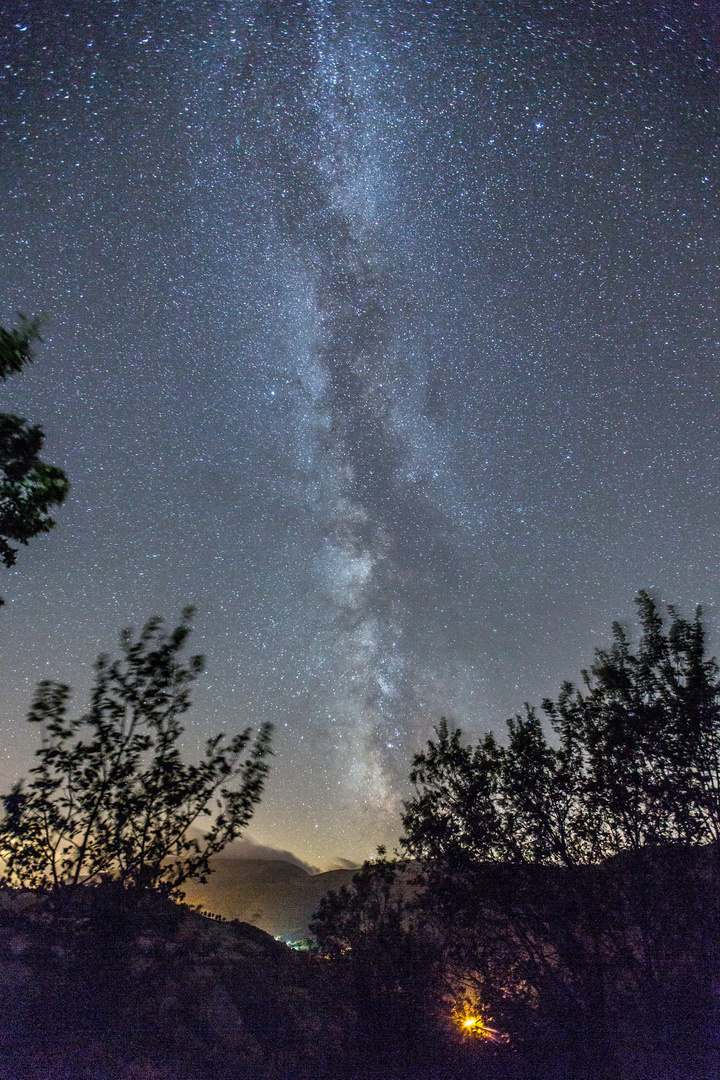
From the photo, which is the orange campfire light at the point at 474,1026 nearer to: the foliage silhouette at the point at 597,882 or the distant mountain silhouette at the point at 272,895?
the foliage silhouette at the point at 597,882

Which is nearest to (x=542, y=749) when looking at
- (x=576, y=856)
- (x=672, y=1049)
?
(x=576, y=856)

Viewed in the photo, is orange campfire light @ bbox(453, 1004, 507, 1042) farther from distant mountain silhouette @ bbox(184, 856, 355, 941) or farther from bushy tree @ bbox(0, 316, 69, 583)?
distant mountain silhouette @ bbox(184, 856, 355, 941)

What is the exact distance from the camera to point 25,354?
437 centimetres

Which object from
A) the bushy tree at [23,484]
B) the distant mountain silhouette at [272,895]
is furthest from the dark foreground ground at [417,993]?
the distant mountain silhouette at [272,895]

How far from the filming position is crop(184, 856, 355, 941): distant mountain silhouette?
318ft

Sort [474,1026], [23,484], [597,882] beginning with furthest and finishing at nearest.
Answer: [474,1026] → [597,882] → [23,484]

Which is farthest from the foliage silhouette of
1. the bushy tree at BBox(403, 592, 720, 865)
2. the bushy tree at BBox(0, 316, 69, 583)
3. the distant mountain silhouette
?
the distant mountain silhouette

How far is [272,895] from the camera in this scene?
137500 millimetres

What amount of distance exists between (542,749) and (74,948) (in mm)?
7292

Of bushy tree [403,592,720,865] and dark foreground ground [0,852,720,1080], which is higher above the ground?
bushy tree [403,592,720,865]

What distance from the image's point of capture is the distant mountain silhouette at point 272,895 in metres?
96.9

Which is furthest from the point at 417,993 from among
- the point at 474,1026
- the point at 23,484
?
the point at 23,484

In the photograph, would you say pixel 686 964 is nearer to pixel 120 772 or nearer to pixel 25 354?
pixel 120 772

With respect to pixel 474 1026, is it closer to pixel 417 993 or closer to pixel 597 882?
pixel 417 993
